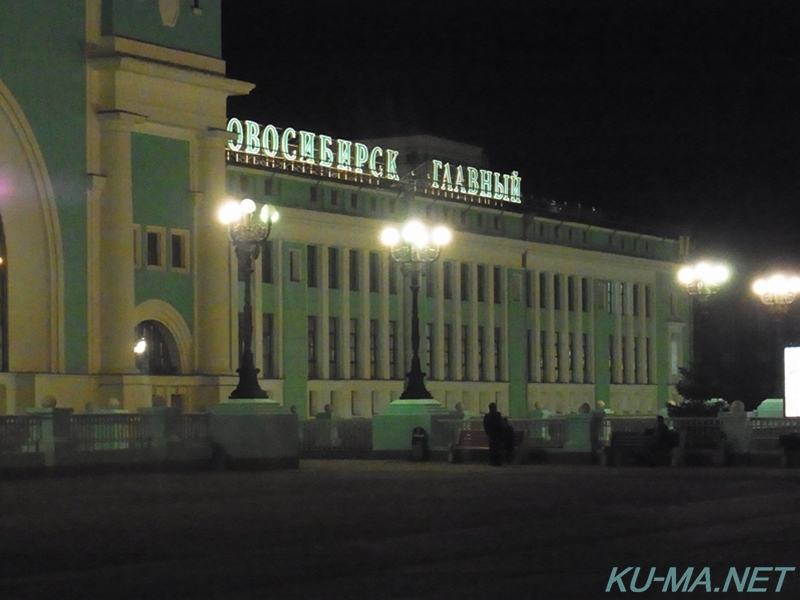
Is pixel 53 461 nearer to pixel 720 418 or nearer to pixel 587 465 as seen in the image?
pixel 587 465

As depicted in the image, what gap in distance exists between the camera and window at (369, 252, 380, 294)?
3356 inches

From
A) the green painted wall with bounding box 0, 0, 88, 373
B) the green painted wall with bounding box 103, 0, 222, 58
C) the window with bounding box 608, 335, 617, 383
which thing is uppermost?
the green painted wall with bounding box 103, 0, 222, 58

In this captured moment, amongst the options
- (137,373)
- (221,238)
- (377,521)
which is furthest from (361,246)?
(377,521)

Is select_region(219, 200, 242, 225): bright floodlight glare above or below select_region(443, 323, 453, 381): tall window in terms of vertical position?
above

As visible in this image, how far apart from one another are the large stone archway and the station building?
0.20 feet

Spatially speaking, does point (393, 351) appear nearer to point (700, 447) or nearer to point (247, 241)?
point (700, 447)

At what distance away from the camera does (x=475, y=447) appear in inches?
1779

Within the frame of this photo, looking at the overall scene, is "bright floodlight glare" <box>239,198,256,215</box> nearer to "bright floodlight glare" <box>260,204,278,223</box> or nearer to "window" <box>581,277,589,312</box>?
"bright floodlight glare" <box>260,204,278,223</box>

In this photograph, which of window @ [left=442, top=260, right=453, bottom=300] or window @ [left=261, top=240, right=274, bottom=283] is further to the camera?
window @ [left=442, top=260, right=453, bottom=300]

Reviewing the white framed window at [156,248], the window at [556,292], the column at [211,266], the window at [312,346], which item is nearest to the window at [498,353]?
the window at [556,292]

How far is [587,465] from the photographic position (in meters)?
43.3

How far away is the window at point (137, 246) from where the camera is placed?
61.2 metres

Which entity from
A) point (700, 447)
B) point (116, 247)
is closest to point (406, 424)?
point (700, 447)

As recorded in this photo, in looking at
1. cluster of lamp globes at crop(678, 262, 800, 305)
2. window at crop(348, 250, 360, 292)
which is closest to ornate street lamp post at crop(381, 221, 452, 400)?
cluster of lamp globes at crop(678, 262, 800, 305)
